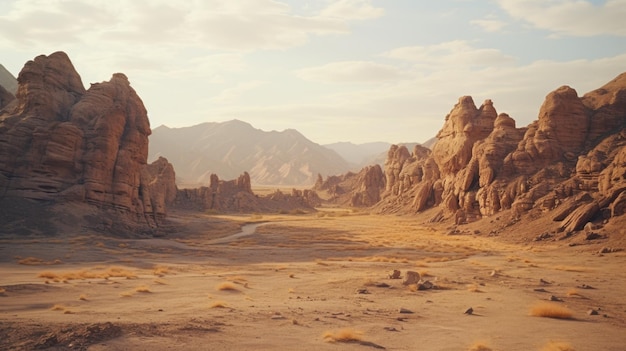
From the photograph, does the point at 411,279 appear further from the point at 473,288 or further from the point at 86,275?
the point at 86,275

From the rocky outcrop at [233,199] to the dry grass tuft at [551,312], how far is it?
86.3 metres

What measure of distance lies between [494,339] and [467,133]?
63.7 m

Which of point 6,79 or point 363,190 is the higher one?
point 6,79

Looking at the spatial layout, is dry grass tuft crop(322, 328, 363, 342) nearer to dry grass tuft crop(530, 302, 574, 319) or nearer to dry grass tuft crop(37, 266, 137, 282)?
dry grass tuft crop(530, 302, 574, 319)

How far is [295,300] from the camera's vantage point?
1853 centimetres

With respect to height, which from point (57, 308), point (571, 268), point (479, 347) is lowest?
point (571, 268)

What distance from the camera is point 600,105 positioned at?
2213 inches

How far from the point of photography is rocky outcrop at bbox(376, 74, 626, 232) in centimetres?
4378

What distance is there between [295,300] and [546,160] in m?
46.6

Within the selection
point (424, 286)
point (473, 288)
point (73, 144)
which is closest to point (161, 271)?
point (424, 286)

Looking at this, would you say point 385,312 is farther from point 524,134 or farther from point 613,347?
point 524,134

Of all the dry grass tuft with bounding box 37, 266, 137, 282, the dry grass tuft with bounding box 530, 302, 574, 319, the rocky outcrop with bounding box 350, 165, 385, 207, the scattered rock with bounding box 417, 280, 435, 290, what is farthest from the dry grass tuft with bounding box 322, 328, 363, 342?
the rocky outcrop with bounding box 350, 165, 385, 207

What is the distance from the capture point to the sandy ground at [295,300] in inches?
468

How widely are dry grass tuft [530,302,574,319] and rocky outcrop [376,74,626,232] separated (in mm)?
28801
